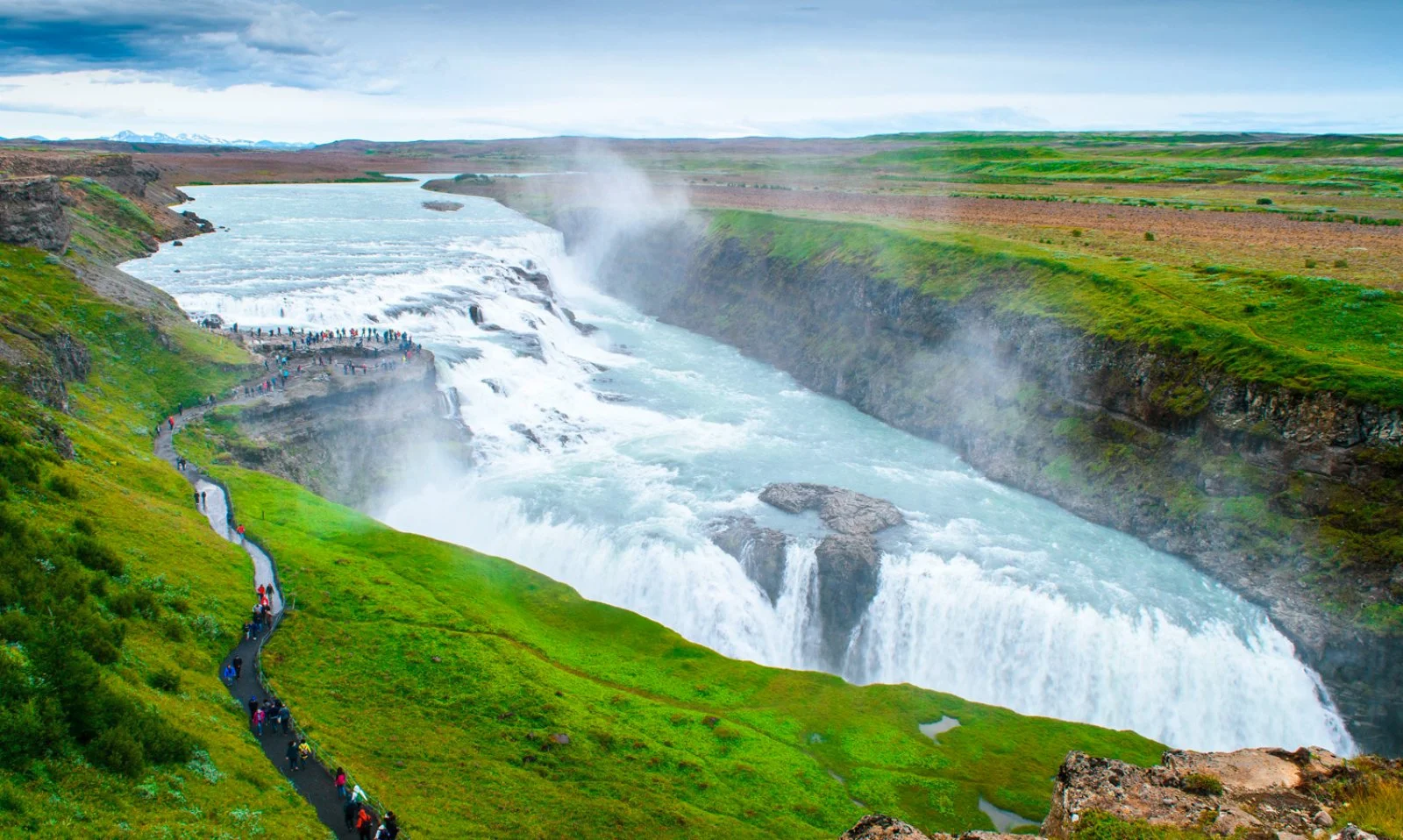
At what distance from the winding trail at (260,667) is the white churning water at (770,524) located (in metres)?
11.8

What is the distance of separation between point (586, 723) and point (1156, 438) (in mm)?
37195

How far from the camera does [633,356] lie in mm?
79625

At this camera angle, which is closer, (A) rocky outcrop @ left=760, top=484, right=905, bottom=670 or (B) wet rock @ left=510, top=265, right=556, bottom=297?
(A) rocky outcrop @ left=760, top=484, right=905, bottom=670

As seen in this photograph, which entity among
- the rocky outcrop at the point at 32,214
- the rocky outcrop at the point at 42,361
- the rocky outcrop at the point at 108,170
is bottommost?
the rocky outcrop at the point at 42,361

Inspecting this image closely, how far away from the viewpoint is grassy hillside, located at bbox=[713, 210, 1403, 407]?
42.4 metres

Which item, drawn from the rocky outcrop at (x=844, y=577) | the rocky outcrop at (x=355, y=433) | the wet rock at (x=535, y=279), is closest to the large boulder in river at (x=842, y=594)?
the rocky outcrop at (x=844, y=577)

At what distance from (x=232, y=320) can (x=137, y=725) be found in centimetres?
5173

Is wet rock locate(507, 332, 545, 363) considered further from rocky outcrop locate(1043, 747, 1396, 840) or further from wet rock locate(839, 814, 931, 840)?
rocky outcrop locate(1043, 747, 1396, 840)

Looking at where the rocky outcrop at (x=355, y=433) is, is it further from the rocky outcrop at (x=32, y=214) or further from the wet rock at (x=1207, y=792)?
the wet rock at (x=1207, y=792)

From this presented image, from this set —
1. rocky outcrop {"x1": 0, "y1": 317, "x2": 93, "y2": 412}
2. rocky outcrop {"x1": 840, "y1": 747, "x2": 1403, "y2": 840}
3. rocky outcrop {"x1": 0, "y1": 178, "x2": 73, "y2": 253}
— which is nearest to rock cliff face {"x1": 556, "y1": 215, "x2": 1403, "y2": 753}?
rocky outcrop {"x1": 840, "y1": 747, "x2": 1403, "y2": 840}

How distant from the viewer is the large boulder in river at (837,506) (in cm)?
4325

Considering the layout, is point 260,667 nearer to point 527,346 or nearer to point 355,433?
point 355,433

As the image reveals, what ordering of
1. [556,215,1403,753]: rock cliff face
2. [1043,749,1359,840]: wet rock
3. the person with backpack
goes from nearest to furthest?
[1043,749,1359,840]: wet rock
the person with backpack
[556,215,1403,753]: rock cliff face

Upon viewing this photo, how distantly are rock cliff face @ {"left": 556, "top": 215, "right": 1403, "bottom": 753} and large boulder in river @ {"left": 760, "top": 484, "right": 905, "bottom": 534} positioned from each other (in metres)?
12.7
